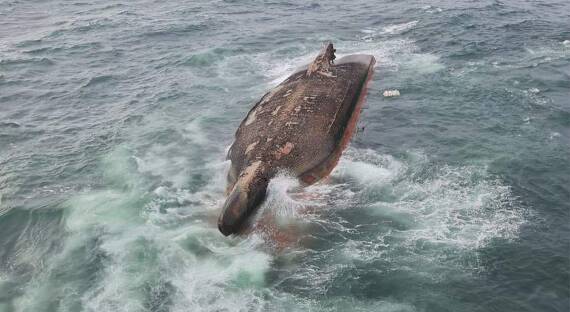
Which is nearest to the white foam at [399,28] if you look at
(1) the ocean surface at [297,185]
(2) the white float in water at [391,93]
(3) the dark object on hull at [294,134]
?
(1) the ocean surface at [297,185]

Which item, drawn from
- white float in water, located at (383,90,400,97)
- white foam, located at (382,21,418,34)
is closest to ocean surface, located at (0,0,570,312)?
white float in water, located at (383,90,400,97)

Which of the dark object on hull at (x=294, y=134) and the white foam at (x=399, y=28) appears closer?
the dark object on hull at (x=294, y=134)

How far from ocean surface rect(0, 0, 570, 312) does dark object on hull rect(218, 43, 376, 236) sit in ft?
2.88

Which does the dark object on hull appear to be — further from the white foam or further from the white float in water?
the white foam

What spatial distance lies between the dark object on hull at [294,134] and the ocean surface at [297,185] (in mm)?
878

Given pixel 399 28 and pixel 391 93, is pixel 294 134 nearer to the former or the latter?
pixel 391 93

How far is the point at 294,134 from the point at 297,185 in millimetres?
3380

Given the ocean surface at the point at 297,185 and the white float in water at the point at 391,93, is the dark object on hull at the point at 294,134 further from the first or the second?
the white float in water at the point at 391,93

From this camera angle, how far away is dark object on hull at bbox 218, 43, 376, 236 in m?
21.7

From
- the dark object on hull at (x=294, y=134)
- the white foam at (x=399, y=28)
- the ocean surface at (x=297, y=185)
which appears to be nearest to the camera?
the ocean surface at (x=297, y=185)

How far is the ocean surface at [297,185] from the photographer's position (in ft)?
59.7

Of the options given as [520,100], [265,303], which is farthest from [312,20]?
[265,303]

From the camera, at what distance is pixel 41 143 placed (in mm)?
31344

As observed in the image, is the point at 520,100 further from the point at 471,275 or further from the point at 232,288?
the point at 232,288
